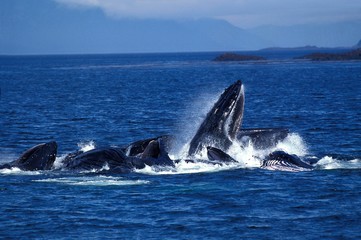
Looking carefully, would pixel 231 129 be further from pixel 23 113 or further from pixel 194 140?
pixel 23 113

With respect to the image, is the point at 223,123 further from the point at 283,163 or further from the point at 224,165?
the point at 283,163

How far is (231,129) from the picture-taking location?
2703 cm

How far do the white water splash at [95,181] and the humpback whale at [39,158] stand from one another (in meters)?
1.59

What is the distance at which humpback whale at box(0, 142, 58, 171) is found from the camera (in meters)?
25.9

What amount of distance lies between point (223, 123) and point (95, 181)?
5.32 metres

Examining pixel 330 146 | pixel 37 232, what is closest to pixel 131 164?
pixel 37 232

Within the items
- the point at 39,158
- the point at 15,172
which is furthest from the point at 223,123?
the point at 15,172

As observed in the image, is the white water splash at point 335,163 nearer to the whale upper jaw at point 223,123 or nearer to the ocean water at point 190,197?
the ocean water at point 190,197

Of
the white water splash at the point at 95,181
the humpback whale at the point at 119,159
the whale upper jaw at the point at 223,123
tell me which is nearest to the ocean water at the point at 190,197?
the white water splash at the point at 95,181

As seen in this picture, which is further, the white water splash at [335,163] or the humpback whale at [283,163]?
the white water splash at [335,163]

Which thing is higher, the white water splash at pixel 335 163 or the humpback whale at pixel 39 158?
the humpback whale at pixel 39 158

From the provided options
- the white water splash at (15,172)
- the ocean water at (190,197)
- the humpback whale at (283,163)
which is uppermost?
the humpback whale at (283,163)

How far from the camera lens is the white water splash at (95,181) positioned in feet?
78.0

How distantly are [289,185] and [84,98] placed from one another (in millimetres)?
51490
